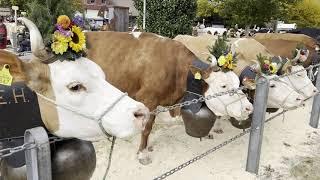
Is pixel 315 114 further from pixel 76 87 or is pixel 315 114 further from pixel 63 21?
pixel 63 21

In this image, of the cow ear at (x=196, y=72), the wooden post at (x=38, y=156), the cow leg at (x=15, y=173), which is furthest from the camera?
the cow ear at (x=196, y=72)

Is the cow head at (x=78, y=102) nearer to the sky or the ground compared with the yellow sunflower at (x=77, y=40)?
nearer to the ground

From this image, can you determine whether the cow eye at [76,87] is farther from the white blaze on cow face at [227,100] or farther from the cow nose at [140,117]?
the white blaze on cow face at [227,100]

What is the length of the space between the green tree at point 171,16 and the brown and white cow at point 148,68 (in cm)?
552

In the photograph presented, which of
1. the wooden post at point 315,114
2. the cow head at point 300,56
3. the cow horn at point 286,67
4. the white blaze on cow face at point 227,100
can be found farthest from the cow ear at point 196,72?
the wooden post at point 315,114

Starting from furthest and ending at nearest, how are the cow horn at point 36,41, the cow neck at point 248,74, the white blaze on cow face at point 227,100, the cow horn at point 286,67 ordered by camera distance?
the cow horn at point 286,67, the cow neck at point 248,74, the white blaze on cow face at point 227,100, the cow horn at point 36,41

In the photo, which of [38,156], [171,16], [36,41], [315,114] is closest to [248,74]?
[315,114]

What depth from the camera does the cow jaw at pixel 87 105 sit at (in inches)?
89.0

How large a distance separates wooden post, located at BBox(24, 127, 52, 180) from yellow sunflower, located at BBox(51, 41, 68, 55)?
0.52 m

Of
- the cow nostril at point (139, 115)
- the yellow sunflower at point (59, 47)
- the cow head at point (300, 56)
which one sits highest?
the yellow sunflower at point (59, 47)

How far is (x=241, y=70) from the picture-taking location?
18.8ft

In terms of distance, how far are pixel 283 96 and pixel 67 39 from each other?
3.61 metres

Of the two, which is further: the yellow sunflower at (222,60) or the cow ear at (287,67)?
the cow ear at (287,67)

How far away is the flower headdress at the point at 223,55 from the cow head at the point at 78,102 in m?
2.55
